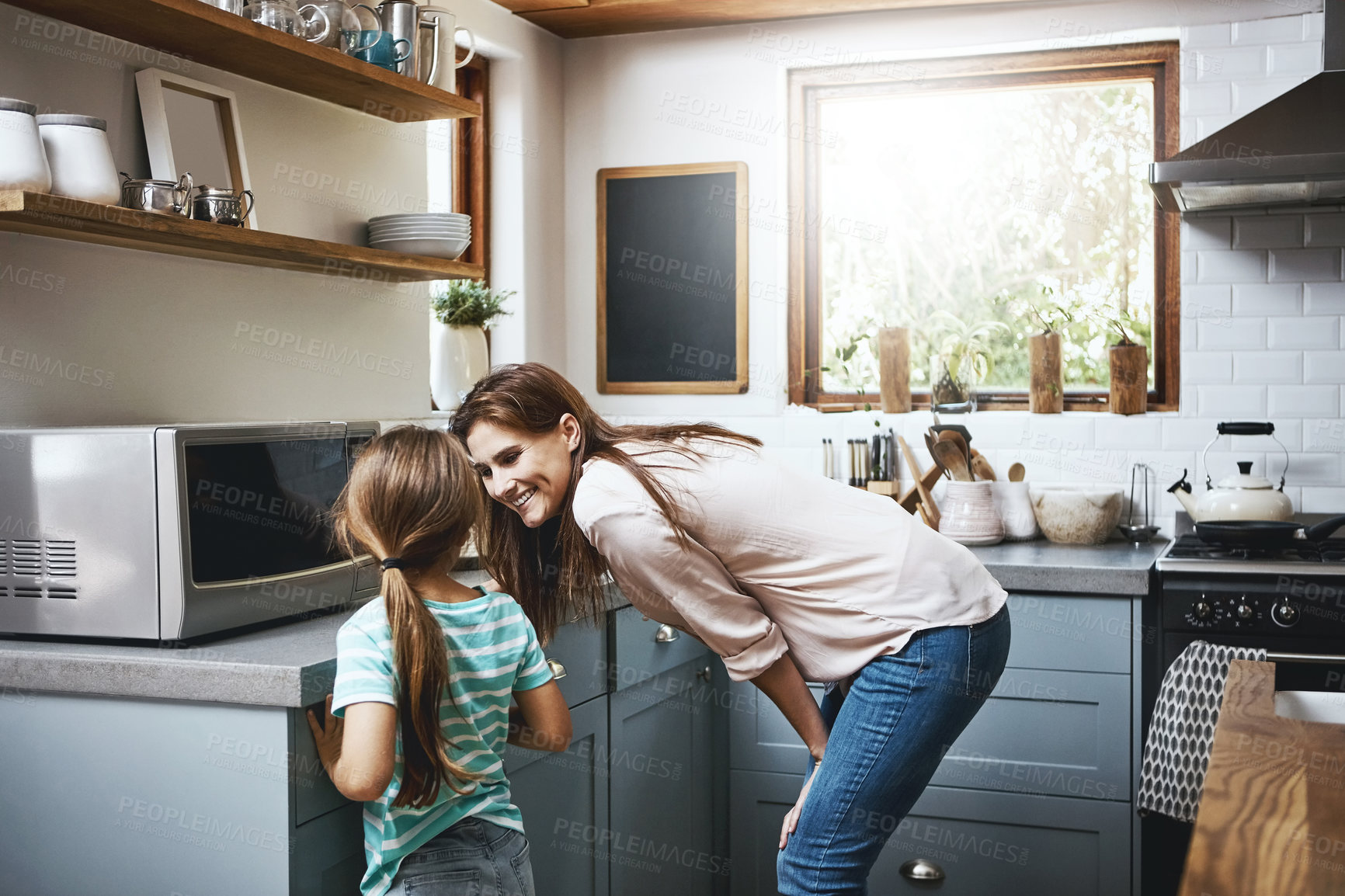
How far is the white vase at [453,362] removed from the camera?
3047mm

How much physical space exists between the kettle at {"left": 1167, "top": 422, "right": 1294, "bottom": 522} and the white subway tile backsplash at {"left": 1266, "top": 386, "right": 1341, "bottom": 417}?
0.10 metres

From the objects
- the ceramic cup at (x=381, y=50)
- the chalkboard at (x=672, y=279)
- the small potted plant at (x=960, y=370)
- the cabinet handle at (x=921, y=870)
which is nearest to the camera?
the ceramic cup at (x=381, y=50)

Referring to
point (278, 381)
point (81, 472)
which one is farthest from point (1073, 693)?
→ point (81, 472)

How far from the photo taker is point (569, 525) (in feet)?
5.75

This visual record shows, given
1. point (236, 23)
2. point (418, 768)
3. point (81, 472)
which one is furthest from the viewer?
point (236, 23)

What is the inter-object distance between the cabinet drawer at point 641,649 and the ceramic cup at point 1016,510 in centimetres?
93

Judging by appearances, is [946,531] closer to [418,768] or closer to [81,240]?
[418,768]

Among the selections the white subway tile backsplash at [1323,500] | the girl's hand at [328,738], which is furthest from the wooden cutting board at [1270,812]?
the white subway tile backsplash at [1323,500]

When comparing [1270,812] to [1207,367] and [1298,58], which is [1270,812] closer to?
[1207,367]

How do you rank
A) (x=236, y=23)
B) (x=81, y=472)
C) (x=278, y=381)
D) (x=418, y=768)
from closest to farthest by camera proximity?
(x=418, y=768), (x=81, y=472), (x=236, y=23), (x=278, y=381)

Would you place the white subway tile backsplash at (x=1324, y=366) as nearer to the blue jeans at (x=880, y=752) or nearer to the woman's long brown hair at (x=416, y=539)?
the blue jeans at (x=880, y=752)

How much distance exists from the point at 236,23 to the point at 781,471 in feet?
3.74

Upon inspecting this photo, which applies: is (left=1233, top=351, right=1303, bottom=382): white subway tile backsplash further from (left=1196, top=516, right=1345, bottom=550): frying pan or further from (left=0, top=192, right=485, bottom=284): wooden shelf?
(left=0, top=192, right=485, bottom=284): wooden shelf

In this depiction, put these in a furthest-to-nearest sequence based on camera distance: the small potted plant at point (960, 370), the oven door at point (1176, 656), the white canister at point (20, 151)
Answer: the small potted plant at point (960, 370) → the oven door at point (1176, 656) → the white canister at point (20, 151)
